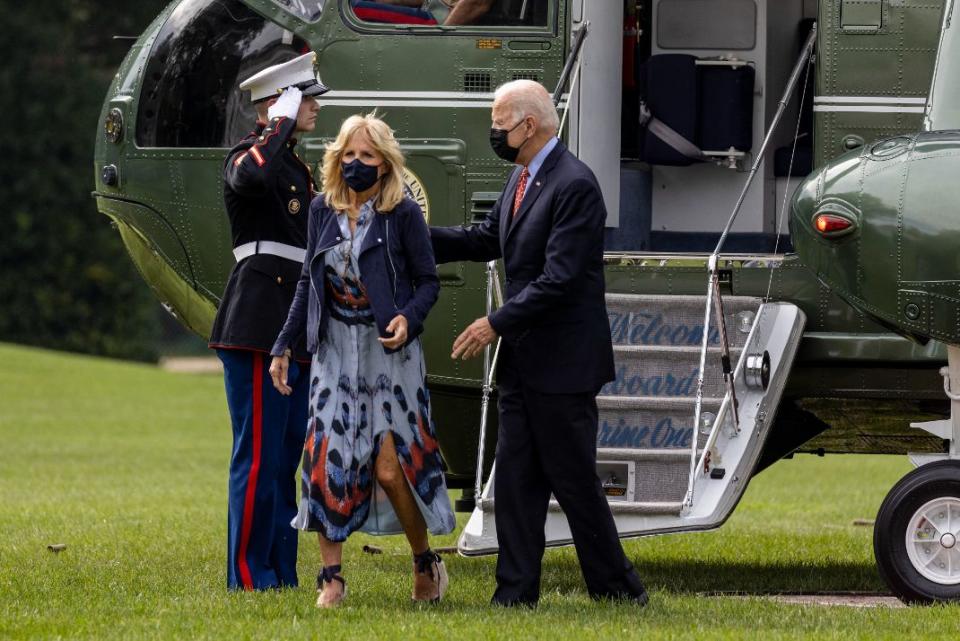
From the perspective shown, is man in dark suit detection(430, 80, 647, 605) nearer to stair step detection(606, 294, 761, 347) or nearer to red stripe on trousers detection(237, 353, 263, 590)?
red stripe on trousers detection(237, 353, 263, 590)

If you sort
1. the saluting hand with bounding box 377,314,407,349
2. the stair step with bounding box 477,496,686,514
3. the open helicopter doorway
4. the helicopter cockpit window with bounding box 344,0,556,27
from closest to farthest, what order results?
1. the saluting hand with bounding box 377,314,407,349
2. the stair step with bounding box 477,496,686,514
3. the helicopter cockpit window with bounding box 344,0,556,27
4. the open helicopter doorway

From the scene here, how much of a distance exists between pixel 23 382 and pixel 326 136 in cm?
1548

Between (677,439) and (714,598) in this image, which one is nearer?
(714,598)

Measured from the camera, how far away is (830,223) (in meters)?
6.80

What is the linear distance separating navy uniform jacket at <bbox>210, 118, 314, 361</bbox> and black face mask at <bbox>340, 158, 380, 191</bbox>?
0.52 metres

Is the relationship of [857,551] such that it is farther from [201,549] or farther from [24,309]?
[24,309]

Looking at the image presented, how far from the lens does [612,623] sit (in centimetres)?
602

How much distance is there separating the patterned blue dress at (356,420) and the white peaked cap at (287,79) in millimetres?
839

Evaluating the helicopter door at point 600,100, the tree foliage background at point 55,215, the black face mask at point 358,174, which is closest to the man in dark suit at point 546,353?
the black face mask at point 358,174

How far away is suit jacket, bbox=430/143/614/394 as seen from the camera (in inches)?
244

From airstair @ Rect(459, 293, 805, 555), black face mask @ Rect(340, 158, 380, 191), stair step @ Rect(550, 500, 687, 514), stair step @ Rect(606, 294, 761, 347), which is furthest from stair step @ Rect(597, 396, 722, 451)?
black face mask @ Rect(340, 158, 380, 191)

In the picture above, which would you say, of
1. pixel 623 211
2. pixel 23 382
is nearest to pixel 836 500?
pixel 623 211

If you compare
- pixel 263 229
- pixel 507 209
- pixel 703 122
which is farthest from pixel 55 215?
pixel 507 209

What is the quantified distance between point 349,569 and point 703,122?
2.76m
